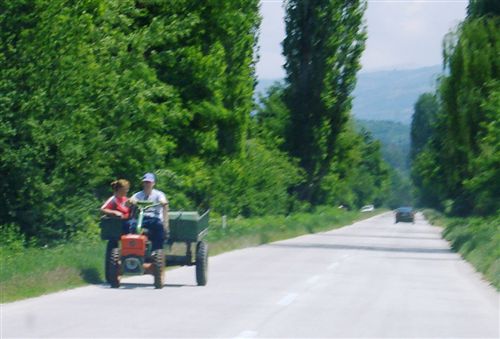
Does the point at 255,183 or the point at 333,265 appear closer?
the point at 333,265

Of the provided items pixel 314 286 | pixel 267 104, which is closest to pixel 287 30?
pixel 267 104

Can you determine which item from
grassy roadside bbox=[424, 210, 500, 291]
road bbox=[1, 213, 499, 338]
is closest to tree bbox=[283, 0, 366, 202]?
grassy roadside bbox=[424, 210, 500, 291]

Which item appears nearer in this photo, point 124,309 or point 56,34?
point 124,309

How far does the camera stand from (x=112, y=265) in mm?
18172

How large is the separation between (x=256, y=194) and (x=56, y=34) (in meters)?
35.5

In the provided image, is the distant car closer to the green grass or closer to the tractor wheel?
the green grass

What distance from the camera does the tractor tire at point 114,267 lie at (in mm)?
18156

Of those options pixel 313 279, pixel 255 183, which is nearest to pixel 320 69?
pixel 255 183

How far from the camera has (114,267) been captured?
18.2 metres

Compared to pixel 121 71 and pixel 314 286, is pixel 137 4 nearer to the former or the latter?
pixel 121 71

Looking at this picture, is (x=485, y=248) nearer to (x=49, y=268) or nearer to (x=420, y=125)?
(x=49, y=268)

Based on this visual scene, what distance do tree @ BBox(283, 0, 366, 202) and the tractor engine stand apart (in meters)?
44.0

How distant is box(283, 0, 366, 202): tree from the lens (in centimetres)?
6128

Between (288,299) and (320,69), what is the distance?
45638 mm
